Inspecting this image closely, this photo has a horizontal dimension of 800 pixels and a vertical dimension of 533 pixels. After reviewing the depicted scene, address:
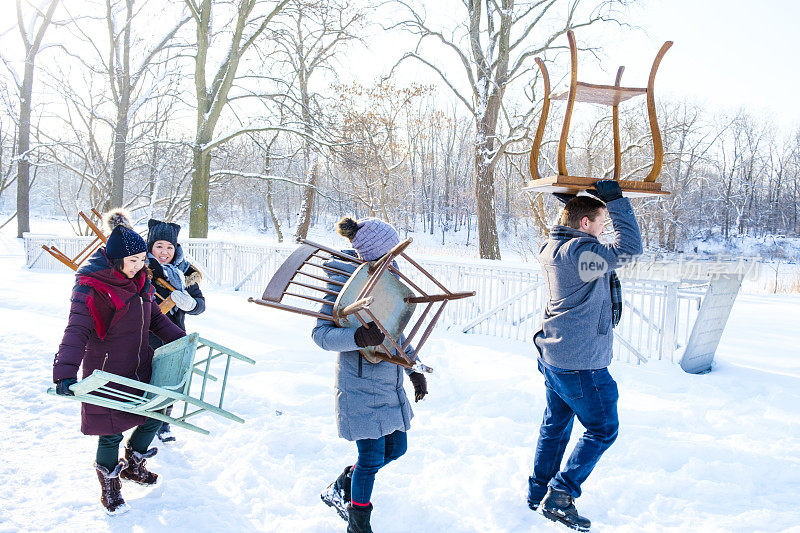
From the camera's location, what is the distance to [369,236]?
265 cm

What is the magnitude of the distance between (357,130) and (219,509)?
14.7 m

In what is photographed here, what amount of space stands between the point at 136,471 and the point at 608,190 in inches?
131

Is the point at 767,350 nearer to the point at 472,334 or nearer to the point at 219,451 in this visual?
the point at 472,334

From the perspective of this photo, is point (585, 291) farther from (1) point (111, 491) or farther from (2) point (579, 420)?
(1) point (111, 491)

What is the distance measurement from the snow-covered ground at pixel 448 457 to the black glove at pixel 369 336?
4.37 ft

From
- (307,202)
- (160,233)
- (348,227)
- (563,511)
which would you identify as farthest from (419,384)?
(307,202)

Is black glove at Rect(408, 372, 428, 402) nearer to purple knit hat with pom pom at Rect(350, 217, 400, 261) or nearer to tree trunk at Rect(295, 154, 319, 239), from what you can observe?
purple knit hat with pom pom at Rect(350, 217, 400, 261)

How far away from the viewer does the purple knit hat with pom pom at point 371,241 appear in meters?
2.64

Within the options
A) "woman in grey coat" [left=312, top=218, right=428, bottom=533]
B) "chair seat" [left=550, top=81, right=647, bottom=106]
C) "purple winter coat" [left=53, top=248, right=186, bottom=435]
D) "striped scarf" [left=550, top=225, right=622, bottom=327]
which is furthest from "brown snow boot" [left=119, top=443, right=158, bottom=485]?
"chair seat" [left=550, top=81, right=647, bottom=106]

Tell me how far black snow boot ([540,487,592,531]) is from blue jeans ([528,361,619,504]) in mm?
37

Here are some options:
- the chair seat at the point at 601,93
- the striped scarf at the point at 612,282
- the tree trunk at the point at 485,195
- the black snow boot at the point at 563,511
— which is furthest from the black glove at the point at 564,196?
the tree trunk at the point at 485,195

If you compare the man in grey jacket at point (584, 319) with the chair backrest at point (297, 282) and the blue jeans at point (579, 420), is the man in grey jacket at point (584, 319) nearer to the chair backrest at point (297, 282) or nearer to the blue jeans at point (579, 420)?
the blue jeans at point (579, 420)

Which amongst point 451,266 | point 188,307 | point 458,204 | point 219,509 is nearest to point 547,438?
point 219,509

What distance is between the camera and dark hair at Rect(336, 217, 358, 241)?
2.69 m
